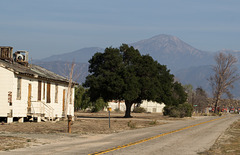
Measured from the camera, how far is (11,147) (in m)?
18.8

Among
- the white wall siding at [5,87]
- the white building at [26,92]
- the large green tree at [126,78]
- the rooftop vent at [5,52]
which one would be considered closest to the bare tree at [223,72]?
the large green tree at [126,78]

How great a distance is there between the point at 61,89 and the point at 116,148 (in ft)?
84.7

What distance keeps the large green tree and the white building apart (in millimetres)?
11487

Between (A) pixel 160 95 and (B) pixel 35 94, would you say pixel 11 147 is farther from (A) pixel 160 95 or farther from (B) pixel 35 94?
(A) pixel 160 95

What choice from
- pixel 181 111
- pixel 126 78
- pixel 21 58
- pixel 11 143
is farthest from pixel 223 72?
pixel 11 143

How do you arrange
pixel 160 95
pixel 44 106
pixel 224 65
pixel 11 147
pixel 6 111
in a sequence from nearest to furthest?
pixel 11 147 → pixel 6 111 → pixel 44 106 → pixel 160 95 → pixel 224 65

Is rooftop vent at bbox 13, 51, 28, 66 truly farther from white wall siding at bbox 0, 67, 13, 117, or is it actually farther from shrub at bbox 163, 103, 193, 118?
shrub at bbox 163, 103, 193, 118

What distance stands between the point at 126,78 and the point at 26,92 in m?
22.0

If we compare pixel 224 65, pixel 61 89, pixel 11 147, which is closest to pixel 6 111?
pixel 61 89

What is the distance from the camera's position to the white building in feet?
111

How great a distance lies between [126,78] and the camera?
5678 centimetres

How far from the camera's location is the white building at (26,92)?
1328 inches

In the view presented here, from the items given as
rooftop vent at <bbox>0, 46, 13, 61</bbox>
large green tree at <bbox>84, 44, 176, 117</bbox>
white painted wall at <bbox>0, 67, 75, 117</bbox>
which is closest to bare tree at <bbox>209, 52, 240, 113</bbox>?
large green tree at <bbox>84, 44, 176, 117</bbox>

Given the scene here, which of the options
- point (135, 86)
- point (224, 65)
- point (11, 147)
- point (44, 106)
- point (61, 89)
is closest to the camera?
point (11, 147)
